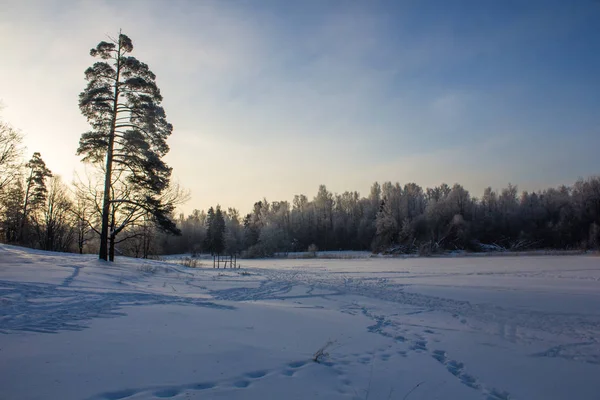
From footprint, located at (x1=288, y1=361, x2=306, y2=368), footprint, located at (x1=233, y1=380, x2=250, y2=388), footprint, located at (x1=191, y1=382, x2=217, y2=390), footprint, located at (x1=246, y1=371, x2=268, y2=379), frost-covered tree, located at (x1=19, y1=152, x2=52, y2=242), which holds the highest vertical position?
frost-covered tree, located at (x1=19, y1=152, x2=52, y2=242)

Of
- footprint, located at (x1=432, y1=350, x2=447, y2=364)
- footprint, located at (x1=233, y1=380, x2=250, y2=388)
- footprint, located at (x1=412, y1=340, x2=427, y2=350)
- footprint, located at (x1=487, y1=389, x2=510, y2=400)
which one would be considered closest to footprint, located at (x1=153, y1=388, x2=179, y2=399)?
footprint, located at (x1=233, y1=380, x2=250, y2=388)

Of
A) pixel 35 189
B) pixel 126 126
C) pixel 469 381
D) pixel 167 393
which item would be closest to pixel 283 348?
pixel 167 393

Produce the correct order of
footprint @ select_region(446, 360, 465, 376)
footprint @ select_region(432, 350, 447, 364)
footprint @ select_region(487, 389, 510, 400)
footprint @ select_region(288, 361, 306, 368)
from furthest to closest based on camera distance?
footprint @ select_region(432, 350, 447, 364) < footprint @ select_region(446, 360, 465, 376) < footprint @ select_region(288, 361, 306, 368) < footprint @ select_region(487, 389, 510, 400)

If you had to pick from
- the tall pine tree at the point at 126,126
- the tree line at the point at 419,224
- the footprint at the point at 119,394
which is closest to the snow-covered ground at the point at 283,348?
the footprint at the point at 119,394

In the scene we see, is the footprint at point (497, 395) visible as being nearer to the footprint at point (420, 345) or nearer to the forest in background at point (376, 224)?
the footprint at point (420, 345)

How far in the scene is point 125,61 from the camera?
16578mm

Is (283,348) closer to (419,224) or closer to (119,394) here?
(119,394)

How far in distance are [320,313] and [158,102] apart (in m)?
14.4

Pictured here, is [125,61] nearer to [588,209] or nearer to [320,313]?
[320,313]

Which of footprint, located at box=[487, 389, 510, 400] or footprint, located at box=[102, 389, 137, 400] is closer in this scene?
footprint, located at box=[102, 389, 137, 400]

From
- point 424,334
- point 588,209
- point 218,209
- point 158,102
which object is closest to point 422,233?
point 588,209

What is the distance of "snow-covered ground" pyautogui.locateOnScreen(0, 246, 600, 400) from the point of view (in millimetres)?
3770

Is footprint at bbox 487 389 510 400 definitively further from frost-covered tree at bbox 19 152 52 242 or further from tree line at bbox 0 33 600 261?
frost-covered tree at bbox 19 152 52 242

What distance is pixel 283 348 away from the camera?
5.27 meters
